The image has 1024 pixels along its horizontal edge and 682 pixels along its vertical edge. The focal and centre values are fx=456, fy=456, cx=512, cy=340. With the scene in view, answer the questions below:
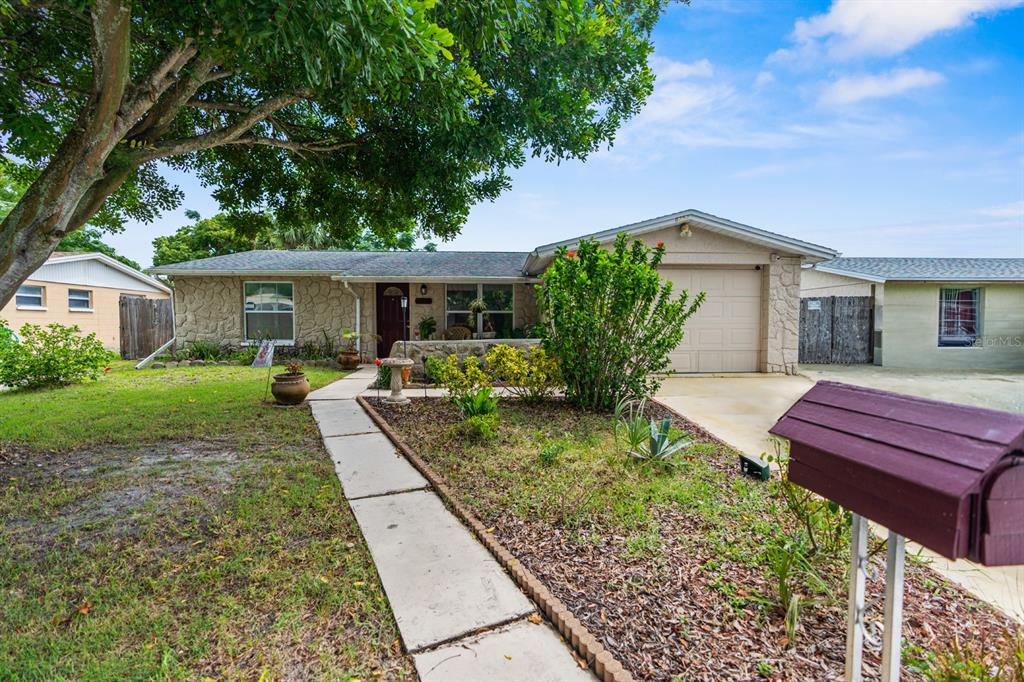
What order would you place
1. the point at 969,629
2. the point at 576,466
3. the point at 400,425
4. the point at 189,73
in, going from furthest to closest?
the point at 400,425, the point at 189,73, the point at 576,466, the point at 969,629

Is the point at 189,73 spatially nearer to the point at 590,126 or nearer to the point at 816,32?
the point at 590,126

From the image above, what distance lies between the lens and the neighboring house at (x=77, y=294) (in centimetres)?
1533

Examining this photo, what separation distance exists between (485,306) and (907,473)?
1192 cm

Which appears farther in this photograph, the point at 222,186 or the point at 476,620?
the point at 222,186

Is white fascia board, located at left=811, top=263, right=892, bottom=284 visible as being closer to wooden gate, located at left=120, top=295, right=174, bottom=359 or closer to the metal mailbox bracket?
the metal mailbox bracket

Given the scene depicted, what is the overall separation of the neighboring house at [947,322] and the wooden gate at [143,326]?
20848 mm

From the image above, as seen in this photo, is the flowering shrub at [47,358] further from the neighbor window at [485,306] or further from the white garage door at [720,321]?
the white garage door at [720,321]

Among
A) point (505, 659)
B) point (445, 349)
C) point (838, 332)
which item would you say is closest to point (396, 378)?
point (445, 349)

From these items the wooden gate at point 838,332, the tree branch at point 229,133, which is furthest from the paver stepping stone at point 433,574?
the wooden gate at point 838,332

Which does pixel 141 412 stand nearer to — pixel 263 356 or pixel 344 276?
pixel 263 356

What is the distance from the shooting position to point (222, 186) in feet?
25.0

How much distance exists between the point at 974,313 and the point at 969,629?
1512 centimetres

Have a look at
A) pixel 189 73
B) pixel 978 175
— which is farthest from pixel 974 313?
pixel 189 73

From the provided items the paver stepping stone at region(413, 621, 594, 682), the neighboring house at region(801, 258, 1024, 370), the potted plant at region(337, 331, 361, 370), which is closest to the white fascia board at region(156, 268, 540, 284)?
the potted plant at region(337, 331, 361, 370)
